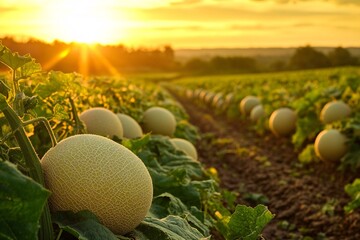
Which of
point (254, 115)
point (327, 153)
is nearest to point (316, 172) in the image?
point (327, 153)

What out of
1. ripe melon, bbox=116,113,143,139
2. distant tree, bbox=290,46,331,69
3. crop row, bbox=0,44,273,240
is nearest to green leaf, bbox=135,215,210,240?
crop row, bbox=0,44,273,240

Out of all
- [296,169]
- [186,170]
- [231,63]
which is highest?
[231,63]

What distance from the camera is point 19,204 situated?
5.50 feet

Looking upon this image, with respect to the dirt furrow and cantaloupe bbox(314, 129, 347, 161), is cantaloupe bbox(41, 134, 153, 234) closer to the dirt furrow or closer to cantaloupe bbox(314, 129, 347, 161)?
the dirt furrow

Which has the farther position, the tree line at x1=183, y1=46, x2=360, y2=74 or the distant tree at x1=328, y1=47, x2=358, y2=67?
the tree line at x1=183, y1=46, x2=360, y2=74

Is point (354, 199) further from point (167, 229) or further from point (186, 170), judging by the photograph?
point (167, 229)

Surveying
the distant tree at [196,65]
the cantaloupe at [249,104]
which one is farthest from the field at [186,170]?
the distant tree at [196,65]

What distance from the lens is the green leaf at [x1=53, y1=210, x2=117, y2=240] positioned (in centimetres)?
213

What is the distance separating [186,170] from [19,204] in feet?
8.57

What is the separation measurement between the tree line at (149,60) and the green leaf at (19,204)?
38.7 m

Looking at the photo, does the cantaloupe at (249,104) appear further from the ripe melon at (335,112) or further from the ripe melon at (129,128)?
the ripe melon at (129,128)

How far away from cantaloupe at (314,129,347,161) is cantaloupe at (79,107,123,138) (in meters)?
4.90

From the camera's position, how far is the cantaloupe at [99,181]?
7.54ft

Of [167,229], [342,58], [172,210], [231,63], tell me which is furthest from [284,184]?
[231,63]
